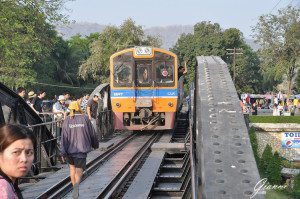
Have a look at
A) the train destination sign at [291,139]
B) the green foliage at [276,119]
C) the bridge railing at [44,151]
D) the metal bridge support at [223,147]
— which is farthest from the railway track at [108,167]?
the train destination sign at [291,139]

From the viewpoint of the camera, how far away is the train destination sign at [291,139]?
3281 cm

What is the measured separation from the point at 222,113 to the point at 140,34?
3703 centimetres

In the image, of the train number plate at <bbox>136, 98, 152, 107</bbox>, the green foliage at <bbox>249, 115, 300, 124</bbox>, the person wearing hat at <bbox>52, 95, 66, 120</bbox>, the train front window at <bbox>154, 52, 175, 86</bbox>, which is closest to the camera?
the person wearing hat at <bbox>52, 95, 66, 120</bbox>

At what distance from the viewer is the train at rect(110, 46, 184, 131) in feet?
58.3

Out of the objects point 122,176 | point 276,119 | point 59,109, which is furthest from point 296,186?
point 122,176

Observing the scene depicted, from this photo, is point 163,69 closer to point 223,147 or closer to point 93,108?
point 93,108

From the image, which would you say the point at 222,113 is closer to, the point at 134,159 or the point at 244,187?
the point at 244,187

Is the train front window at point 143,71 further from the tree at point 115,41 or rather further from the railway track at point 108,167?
the tree at point 115,41

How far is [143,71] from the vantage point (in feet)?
59.1

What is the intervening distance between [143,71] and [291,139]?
58.7 ft

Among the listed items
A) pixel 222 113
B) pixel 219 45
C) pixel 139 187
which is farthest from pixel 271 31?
pixel 222 113

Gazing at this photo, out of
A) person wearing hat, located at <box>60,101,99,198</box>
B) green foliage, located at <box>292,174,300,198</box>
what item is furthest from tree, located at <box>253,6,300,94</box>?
person wearing hat, located at <box>60,101,99,198</box>

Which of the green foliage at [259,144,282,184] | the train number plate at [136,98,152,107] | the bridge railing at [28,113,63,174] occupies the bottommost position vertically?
the green foliage at [259,144,282,184]

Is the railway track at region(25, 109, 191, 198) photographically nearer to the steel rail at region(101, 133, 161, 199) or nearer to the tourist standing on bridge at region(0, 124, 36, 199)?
the steel rail at region(101, 133, 161, 199)
